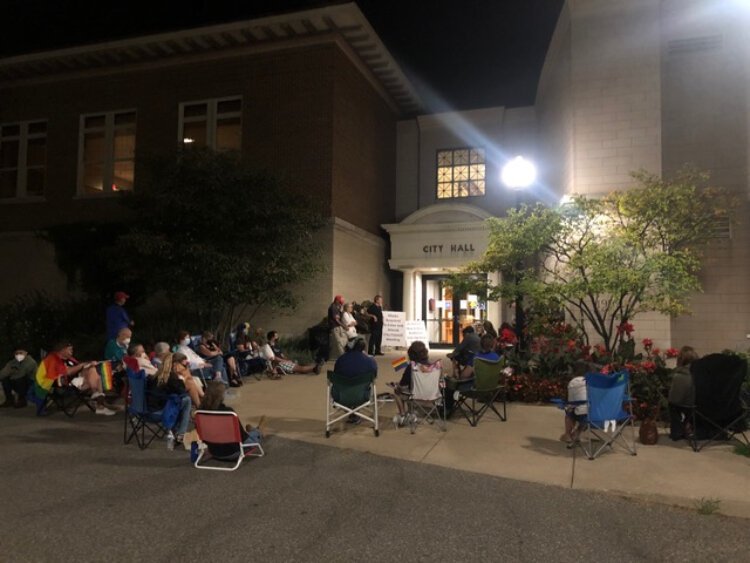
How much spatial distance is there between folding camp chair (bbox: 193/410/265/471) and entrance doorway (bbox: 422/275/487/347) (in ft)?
45.4

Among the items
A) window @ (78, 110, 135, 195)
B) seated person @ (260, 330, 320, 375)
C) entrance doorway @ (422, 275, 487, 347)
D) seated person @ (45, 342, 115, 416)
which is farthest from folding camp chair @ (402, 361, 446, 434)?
window @ (78, 110, 135, 195)

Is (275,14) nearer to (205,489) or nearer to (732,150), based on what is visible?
(732,150)

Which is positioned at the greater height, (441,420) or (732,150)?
(732,150)

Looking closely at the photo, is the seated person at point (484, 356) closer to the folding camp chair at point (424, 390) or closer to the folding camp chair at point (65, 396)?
the folding camp chair at point (424, 390)

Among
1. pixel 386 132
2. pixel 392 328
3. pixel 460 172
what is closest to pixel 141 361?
pixel 392 328

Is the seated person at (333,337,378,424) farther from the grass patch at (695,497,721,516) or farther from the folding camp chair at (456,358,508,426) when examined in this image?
the grass patch at (695,497,721,516)

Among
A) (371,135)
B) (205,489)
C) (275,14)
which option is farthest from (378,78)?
(205,489)

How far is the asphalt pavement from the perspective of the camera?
4152 mm

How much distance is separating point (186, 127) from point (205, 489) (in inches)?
597

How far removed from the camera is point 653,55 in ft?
42.6

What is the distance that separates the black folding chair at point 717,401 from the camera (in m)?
7.02

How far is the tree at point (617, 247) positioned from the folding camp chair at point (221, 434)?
229 inches

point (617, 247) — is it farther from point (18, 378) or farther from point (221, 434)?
point (18, 378)

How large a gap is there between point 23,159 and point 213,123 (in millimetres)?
7596
